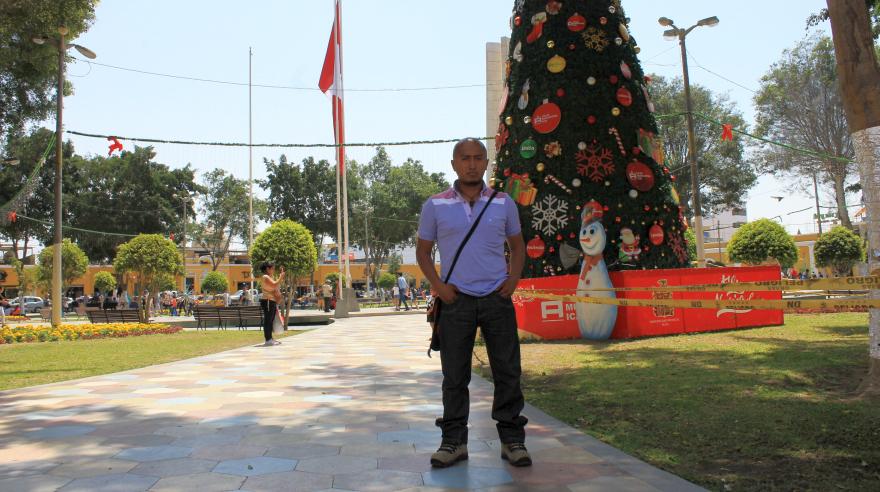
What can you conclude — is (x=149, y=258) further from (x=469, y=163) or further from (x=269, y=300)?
(x=469, y=163)

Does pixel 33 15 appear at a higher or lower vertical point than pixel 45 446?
higher

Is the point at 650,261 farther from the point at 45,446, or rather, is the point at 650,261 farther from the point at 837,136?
the point at 837,136

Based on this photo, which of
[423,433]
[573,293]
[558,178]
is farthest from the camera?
[558,178]

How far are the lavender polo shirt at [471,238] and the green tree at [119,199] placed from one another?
45933 millimetres

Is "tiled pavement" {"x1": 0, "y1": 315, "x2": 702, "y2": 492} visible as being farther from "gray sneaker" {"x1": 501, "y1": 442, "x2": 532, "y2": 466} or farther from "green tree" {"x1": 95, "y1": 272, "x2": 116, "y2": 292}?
"green tree" {"x1": 95, "y1": 272, "x2": 116, "y2": 292}

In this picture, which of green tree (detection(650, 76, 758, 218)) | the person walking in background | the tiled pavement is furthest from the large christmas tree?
green tree (detection(650, 76, 758, 218))

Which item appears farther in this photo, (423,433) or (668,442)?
(423,433)

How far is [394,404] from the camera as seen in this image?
512cm

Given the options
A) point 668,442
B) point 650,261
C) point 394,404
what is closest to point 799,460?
point 668,442

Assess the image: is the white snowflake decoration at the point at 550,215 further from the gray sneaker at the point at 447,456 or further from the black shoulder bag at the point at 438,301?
the gray sneaker at the point at 447,456

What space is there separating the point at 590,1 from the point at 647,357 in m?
6.89

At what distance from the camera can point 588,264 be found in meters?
9.61

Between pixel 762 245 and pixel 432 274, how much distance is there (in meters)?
27.0

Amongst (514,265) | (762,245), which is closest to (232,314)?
(514,265)
